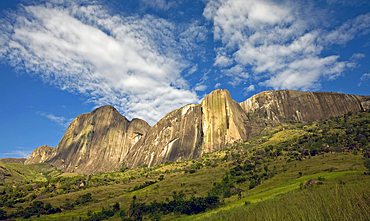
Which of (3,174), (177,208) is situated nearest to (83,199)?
(177,208)

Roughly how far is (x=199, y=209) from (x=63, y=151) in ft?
577

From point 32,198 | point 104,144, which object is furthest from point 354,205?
point 104,144

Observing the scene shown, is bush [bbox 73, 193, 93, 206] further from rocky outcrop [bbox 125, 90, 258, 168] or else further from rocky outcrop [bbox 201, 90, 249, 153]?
rocky outcrop [bbox 201, 90, 249, 153]

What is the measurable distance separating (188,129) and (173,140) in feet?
39.7

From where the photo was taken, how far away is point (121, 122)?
188 metres

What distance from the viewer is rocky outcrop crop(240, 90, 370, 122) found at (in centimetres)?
12088

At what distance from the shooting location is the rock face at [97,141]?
163 metres

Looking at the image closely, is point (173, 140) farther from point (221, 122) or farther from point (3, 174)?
point (3, 174)

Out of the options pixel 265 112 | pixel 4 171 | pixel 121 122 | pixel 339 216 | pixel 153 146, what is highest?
pixel 121 122

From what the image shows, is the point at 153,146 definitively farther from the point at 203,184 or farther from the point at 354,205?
the point at 354,205

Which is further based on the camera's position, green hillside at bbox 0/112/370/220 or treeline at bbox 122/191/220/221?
green hillside at bbox 0/112/370/220

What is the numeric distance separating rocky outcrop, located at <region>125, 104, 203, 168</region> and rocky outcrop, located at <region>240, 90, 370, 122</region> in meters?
43.0

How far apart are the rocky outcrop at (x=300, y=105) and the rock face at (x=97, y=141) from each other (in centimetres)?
9969

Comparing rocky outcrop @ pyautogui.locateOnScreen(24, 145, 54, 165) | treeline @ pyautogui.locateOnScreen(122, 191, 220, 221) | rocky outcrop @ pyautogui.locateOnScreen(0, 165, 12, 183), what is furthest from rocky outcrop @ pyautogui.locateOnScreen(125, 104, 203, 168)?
rocky outcrop @ pyautogui.locateOnScreen(24, 145, 54, 165)
